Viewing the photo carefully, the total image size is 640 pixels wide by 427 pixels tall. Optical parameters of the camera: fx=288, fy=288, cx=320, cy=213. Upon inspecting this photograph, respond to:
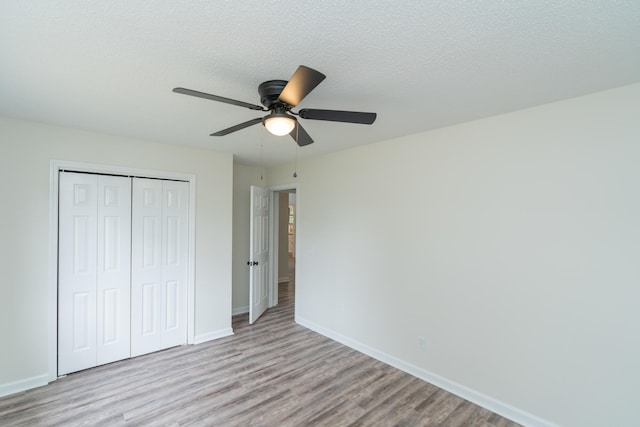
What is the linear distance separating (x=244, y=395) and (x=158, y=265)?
1874 mm

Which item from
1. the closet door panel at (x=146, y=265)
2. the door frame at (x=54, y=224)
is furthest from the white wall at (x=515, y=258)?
the door frame at (x=54, y=224)

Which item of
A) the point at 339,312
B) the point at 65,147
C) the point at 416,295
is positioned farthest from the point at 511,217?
the point at 65,147

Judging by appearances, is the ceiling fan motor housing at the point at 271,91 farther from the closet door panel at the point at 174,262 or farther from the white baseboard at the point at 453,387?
the white baseboard at the point at 453,387

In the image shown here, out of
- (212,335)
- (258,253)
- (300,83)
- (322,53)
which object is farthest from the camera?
(258,253)

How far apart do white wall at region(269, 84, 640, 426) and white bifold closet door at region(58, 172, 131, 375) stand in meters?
2.74

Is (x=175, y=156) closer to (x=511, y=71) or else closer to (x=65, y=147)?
(x=65, y=147)

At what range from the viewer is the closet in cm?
298

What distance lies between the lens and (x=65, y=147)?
2926 millimetres

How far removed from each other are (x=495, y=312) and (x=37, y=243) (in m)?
4.30

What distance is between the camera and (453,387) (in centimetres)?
272

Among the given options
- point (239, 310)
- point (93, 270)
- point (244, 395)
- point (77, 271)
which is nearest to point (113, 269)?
point (93, 270)

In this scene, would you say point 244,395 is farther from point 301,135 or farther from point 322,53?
point 322,53

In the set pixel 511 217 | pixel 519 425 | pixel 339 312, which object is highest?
pixel 511 217

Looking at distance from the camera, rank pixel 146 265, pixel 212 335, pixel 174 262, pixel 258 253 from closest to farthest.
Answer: pixel 146 265
pixel 174 262
pixel 212 335
pixel 258 253
